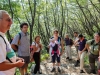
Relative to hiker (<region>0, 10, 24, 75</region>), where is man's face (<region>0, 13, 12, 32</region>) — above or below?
above

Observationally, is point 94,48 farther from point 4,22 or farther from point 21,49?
point 4,22

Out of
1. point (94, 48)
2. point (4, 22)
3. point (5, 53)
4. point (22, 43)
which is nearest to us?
point (5, 53)

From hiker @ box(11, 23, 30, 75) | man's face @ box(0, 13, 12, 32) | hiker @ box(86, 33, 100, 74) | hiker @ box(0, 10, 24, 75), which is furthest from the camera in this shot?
hiker @ box(86, 33, 100, 74)

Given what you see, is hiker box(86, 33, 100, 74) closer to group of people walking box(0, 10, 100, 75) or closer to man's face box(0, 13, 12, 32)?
group of people walking box(0, 10, 100, 75)

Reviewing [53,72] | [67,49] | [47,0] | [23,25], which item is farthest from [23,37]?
[47,0]

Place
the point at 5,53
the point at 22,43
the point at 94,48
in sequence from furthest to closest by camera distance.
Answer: the point at 94,48 → the point at 22,43 → the point at 5,53

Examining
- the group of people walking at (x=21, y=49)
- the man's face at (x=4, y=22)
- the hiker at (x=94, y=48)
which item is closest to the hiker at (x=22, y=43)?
the group of people walking at (x=21, y=49)

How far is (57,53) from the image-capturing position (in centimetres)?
866

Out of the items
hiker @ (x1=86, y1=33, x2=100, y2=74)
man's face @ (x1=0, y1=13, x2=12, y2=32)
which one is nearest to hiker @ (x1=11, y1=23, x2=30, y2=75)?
hiker @ (x1=86, y1=33, x2=100, y2=74)

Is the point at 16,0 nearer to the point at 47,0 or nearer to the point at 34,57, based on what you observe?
the point at 47,0

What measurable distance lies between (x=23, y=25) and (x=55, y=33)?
2.46 meters

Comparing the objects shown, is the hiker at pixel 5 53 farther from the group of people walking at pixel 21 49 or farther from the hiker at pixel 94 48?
the hiker at pixel 94 48

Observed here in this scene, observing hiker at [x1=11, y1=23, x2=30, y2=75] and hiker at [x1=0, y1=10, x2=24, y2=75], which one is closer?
hiker at [x1=0, y1=10, x2=24, y2=75]

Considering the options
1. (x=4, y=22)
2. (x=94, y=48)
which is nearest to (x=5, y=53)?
(x=4, y=22)
